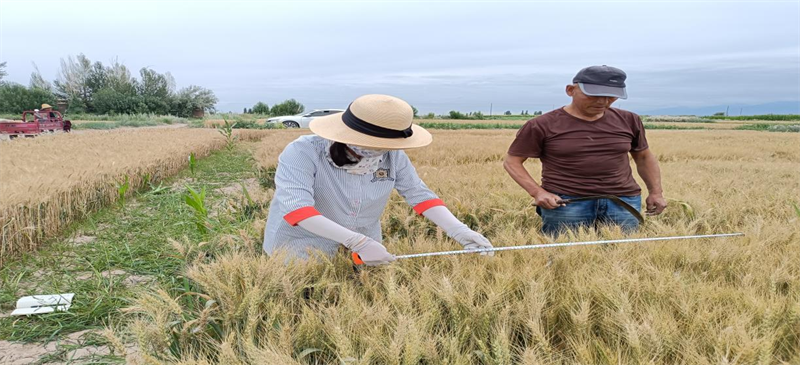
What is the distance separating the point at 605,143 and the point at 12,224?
419 centimetres

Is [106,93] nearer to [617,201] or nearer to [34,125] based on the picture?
[34,125]

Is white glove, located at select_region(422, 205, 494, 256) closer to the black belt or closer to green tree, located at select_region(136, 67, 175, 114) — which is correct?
the black belt

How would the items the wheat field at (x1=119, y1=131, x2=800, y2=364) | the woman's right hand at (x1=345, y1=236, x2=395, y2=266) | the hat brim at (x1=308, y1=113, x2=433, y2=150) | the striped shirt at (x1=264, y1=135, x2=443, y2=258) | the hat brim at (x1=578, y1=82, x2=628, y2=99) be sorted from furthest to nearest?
1. the hat brim at (x1=578, y1=82, x2=628, y2=99)
2. the striped shirt at (x1=264, y1=135, x2=443, y2=258)
3. the hat brim at (x1=308, y1=113, x2=433, y2=150)
4. the woman's right hand at (x1=345, y1=236, x2=395, y2=266)
5. the wheat field at (x1=119, y1=131, x2=800, y2=364)

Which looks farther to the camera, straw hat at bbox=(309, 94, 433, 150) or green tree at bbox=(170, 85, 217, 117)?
green tree at bbox=(170, 85, 217, 117)

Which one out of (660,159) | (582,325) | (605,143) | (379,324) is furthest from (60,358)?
(660,159)

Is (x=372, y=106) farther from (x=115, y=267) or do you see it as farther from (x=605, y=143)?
(x=115, y=267)

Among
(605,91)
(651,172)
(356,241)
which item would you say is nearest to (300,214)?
(356,241)

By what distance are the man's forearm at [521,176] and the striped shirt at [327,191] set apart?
1.00 metres

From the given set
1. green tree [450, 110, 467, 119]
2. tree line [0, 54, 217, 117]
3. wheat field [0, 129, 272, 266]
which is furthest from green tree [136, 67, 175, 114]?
wheat field [0, 129, 272, 266]

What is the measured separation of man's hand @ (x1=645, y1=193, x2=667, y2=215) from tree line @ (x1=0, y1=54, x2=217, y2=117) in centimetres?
4933

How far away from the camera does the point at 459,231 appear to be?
6.27 ft

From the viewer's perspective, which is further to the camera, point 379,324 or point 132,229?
point 132,229

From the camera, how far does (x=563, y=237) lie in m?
2.06

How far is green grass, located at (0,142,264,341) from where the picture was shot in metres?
2.37
